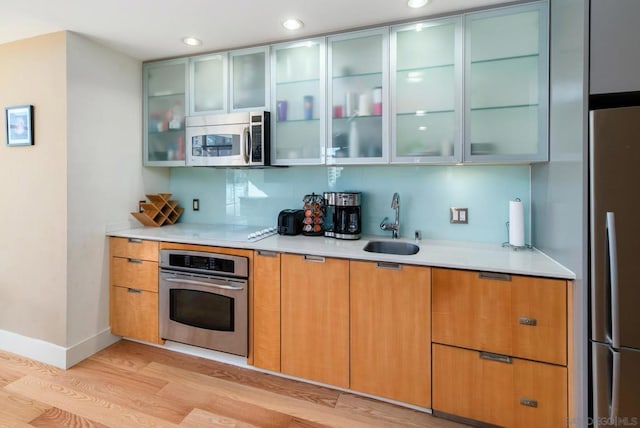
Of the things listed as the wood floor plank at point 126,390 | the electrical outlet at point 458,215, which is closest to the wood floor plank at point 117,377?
the wood floor plank at point 126,390

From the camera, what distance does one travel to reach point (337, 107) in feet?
7.40

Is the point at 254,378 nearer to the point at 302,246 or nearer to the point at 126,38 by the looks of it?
the point at 302,246

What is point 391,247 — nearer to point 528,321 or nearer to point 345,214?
point 345,214

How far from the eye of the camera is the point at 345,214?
233 cm

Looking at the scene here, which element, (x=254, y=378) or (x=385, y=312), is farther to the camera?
(x=254, y=378)

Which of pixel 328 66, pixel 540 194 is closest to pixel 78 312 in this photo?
pixel 328 66

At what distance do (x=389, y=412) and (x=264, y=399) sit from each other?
0.76 meters

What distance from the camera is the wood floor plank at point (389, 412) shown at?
1.76 metres

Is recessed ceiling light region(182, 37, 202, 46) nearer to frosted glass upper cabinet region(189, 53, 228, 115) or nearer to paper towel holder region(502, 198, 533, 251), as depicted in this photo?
frosted glass upper cabinet region(189, 53, 228, 115)

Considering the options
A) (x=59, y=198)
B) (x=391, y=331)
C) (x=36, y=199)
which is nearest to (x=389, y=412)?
(x=391, y=331)

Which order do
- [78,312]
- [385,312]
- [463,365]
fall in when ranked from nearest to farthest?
[463,365], [385,312], [78,312]

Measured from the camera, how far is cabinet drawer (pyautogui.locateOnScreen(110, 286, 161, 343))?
7.99ft

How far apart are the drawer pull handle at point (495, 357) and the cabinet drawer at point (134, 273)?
224 centimetres

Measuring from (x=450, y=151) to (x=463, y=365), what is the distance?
124cm
